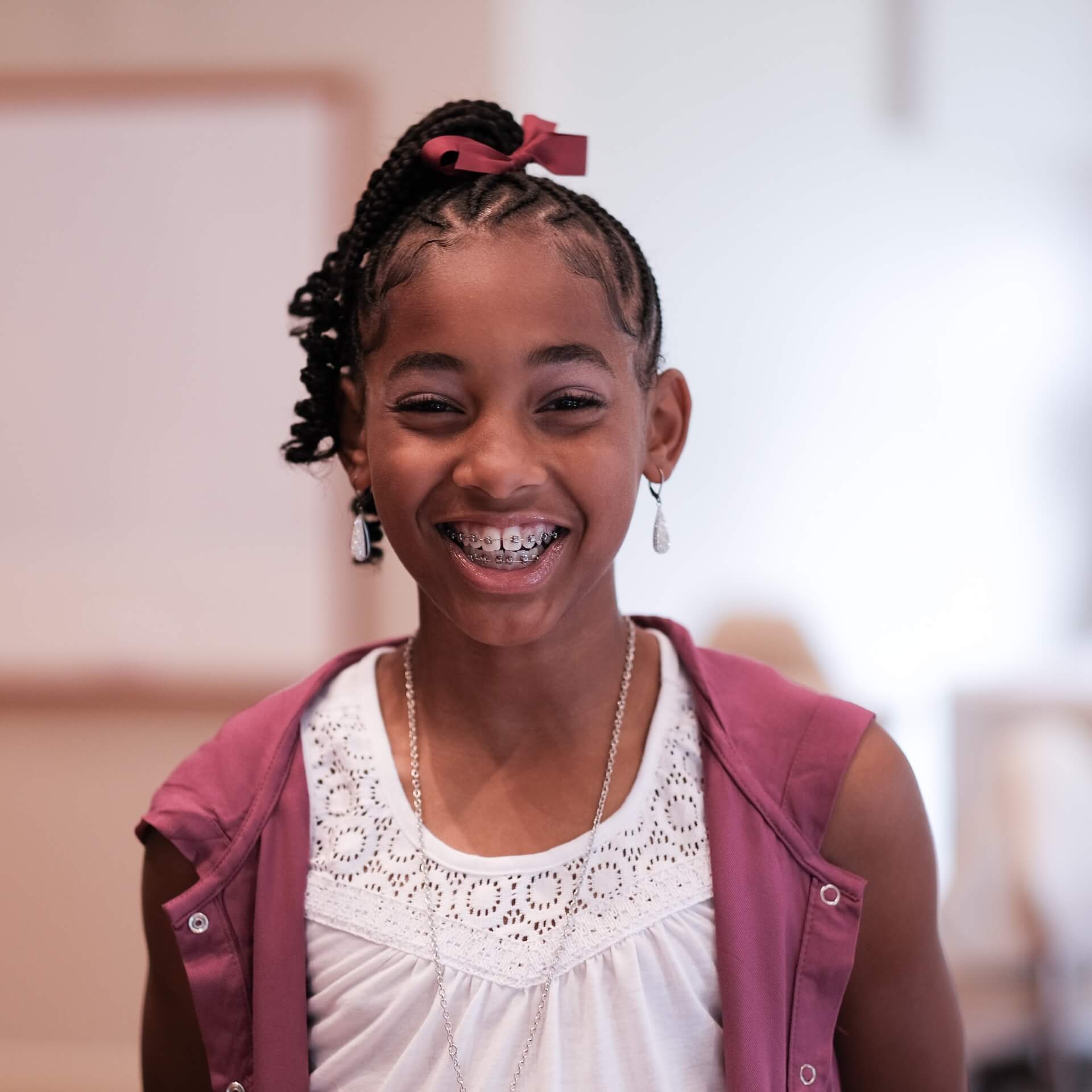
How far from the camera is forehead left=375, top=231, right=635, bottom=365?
88cm

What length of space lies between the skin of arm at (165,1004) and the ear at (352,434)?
0.35m

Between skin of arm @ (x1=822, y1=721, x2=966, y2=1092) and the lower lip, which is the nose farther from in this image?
skin of arm @ (x1=822, y1=721, x2=966, y2=1092)

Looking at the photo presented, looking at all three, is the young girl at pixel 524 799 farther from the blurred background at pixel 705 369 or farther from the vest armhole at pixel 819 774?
the blurred background at pixel 705 369

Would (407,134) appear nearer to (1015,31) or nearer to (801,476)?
(801,476)

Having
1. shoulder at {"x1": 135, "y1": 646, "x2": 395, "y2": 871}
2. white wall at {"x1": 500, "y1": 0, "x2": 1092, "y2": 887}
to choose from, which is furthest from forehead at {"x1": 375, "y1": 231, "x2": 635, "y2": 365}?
white wall at {"x1": 500, "y1": 0, "x2": 1092, "y2": 887}

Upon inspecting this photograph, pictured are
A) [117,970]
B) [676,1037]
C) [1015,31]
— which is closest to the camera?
[676,1037]

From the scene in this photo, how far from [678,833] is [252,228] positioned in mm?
1104

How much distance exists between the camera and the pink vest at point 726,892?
0.91 metres

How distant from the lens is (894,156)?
1.62m

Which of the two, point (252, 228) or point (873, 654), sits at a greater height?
point (252, 228)

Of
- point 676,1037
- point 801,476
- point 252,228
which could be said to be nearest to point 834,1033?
point 676,1037

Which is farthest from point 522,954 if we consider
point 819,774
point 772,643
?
point 772,643

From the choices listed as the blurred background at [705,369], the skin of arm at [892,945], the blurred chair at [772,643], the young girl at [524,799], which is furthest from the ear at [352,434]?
the blurred chair at [772,643]

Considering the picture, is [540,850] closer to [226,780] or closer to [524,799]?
[524,799]
